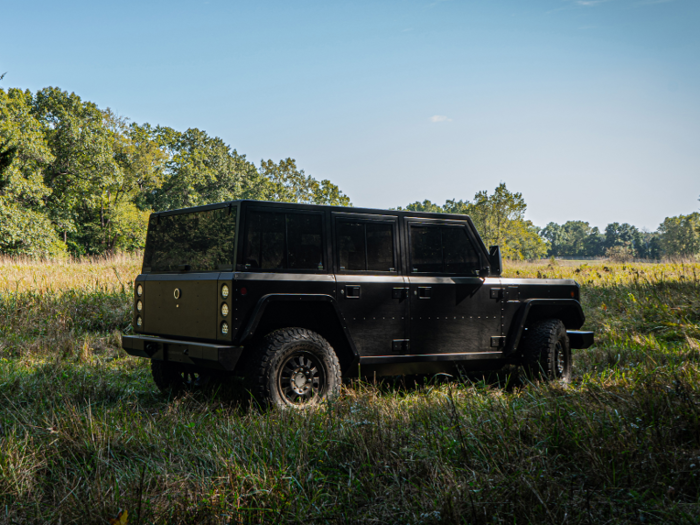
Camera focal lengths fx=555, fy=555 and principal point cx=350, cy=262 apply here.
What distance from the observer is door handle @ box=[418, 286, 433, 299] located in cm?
542

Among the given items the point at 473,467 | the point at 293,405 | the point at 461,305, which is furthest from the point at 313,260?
the point at 473,467

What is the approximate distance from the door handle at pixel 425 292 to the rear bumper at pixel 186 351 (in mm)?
1867

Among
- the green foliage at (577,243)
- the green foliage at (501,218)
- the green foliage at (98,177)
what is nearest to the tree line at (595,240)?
the green foliage at (577,243)

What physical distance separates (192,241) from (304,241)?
3.51 ft

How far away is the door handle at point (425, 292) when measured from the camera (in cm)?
542

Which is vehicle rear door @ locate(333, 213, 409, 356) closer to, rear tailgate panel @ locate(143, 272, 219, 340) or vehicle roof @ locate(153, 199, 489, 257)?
vehicle roof @ locate(153, 199, 489, 257)

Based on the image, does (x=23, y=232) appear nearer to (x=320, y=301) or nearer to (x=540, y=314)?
(x=320, y=301)

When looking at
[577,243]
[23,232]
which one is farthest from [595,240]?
[23,232]

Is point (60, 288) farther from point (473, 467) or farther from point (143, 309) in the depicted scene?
point (473, 467)

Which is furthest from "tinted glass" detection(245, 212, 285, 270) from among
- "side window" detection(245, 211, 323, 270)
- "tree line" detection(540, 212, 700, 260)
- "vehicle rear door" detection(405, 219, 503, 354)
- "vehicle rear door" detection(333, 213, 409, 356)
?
"tree line" detection(540, 212, 700, 260)

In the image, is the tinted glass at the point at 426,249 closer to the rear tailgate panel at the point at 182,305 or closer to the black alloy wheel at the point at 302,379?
the black alloy wheel at the point at 302,379

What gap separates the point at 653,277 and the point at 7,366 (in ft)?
45.8

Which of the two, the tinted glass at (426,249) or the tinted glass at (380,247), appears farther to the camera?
the tinted glass at (426,249)

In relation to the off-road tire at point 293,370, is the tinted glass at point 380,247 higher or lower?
higher
